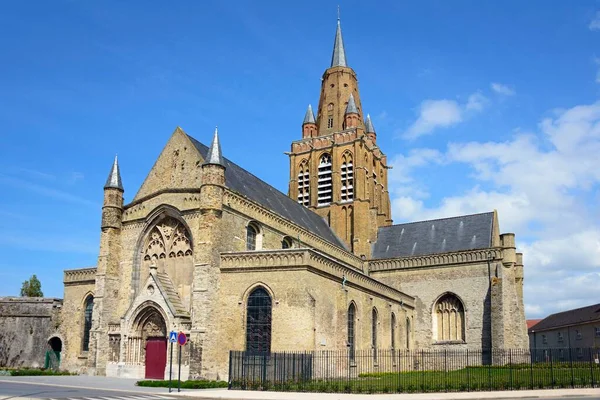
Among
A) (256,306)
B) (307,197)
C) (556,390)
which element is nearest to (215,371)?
(256,306)

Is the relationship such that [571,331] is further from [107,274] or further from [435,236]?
[107,274]

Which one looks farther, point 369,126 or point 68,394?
point 369,126

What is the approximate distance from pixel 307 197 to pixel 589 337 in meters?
32.7

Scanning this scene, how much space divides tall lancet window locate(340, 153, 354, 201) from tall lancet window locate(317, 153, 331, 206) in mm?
1582

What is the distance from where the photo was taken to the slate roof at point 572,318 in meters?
61.7

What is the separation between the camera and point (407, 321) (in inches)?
1887

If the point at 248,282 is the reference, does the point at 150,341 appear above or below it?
below

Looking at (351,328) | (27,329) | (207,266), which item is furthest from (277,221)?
(27,329)

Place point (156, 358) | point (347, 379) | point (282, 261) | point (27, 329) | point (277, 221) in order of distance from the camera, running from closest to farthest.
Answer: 1. point (347, 379)
2. point (282, 261)
3. point (156, 358)
4. point (277, 221)
5. point (27, 329)

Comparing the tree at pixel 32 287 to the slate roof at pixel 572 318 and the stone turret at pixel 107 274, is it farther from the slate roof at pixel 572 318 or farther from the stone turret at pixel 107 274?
the slate roof at pixel 572 318

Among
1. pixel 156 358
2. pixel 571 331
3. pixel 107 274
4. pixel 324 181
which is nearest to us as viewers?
pixel 156 358

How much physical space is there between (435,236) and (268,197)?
57.3 ft

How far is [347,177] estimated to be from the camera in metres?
56.7

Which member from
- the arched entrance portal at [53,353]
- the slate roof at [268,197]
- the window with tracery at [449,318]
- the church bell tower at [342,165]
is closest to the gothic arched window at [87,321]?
the arched entrance portal at [53,353]
